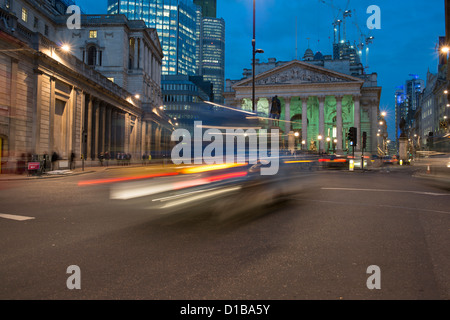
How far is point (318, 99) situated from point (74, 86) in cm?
5922

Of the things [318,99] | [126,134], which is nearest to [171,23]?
[318,99]

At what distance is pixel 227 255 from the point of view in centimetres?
447

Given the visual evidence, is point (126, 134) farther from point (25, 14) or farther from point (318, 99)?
point (318, 99)

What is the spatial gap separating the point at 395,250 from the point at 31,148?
26438 millimetres

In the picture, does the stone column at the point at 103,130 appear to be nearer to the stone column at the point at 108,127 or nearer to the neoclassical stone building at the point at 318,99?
the stone column at the point at 108,127

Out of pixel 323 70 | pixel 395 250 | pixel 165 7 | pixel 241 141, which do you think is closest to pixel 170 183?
pixel 241 141

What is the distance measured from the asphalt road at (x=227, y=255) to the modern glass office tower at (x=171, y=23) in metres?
164

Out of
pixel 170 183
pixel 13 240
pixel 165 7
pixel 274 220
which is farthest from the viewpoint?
pixel 165 7

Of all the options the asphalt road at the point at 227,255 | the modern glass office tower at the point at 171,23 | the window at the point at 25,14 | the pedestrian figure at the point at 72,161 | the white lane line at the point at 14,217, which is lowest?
the white lane line at the point at 14,217

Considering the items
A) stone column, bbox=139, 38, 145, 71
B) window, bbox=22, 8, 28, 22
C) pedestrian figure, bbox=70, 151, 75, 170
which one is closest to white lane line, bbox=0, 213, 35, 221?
pedestrian figure, bbox=70, 151, 75, 170

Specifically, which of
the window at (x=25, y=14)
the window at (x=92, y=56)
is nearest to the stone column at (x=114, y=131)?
the window at (x=92, y=56)

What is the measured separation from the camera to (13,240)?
17.1ft

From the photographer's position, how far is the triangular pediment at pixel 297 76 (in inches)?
2788

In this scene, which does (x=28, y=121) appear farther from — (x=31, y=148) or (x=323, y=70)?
(x=323, y=70)
